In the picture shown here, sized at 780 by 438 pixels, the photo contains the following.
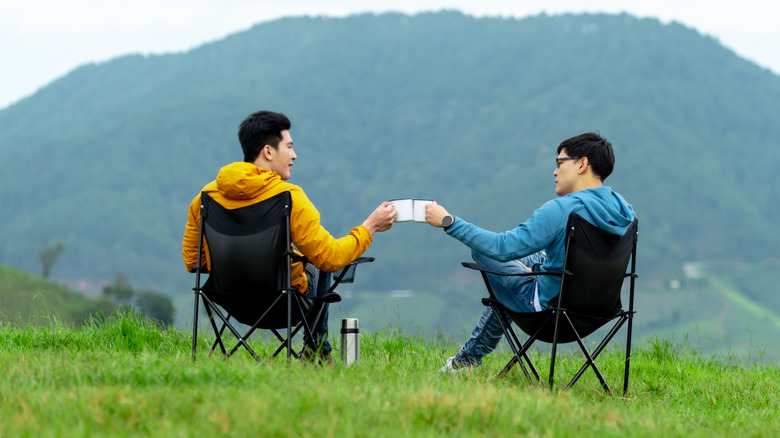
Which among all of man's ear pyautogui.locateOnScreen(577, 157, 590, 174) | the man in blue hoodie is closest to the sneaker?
the man in blue hoodie

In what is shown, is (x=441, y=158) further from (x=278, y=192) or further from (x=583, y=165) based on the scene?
(x=278, y=192)

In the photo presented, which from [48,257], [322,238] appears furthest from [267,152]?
[48,257]

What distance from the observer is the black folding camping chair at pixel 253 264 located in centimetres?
345

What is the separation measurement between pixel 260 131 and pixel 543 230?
1.38m

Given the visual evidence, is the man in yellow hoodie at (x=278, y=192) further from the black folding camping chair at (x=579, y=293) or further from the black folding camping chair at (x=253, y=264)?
the black folding camping chair at (x=579, y=293)

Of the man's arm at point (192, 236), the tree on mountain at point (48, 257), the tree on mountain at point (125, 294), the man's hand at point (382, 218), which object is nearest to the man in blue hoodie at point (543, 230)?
the man's hand at point (382, 218)

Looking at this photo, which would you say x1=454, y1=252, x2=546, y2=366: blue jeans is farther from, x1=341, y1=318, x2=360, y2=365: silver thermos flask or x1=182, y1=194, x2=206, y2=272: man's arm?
x1=182, y1=194, x2=206, y2=272: man's arm

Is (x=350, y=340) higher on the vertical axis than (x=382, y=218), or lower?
lower

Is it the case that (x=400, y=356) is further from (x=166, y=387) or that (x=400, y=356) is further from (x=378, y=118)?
(x=378, y=118)

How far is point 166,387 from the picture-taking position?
8.66 ft

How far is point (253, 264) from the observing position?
3480 mm

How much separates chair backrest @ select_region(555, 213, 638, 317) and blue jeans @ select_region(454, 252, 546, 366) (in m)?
0.25

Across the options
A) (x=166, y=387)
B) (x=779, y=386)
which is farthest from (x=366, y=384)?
(x=779, y=386)

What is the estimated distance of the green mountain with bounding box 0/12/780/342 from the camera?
117938 mm
